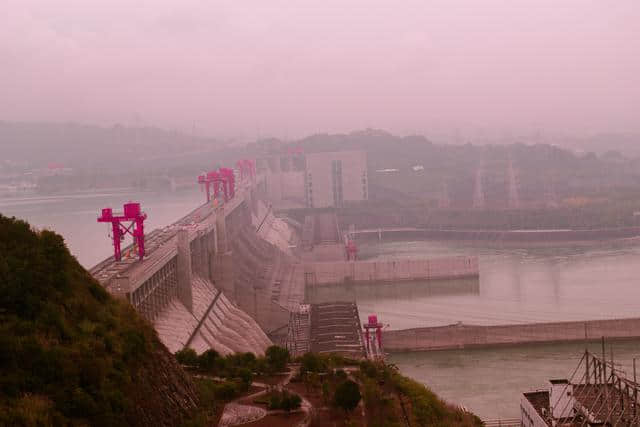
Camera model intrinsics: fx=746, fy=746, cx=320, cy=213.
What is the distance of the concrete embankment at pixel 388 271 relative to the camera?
21.9 meters

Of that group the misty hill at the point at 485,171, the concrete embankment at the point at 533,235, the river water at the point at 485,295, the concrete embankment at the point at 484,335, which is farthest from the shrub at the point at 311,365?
the misty hill at the point at 485,171

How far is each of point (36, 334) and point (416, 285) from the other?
18.0 meters

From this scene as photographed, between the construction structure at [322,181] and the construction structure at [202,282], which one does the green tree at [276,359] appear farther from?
the construction structure at [322,181]

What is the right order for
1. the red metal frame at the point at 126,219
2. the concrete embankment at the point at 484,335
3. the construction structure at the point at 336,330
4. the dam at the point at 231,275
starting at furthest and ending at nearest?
the concrete embankment at the point at 484,335
the construction structure at the point at 336,330
the dam at the point at 231,275
the red metal frame at the point at 126,219

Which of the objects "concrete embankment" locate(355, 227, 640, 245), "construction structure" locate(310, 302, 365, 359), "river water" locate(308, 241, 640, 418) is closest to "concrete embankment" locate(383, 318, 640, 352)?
"river water" locate(308, 241, 640, 418)

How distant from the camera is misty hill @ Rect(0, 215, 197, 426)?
383 centimetres

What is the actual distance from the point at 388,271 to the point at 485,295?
3.46 meters

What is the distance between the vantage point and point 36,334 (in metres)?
4.12

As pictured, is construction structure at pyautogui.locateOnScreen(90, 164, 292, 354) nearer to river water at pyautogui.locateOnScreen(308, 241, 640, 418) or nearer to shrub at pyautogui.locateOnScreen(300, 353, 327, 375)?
shrub at pyautogui.locateOnScreen(300, 353, 327, 375)

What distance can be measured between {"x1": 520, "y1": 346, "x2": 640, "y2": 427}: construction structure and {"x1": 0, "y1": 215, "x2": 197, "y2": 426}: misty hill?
11.6 feet

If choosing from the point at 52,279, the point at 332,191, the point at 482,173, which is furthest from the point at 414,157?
the point at 52,279

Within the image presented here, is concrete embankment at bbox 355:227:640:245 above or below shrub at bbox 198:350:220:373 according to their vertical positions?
below

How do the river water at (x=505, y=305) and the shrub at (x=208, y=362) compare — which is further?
the river water at (x=505, y=305)

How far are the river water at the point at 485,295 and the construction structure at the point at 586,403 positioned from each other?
8.70 ft
